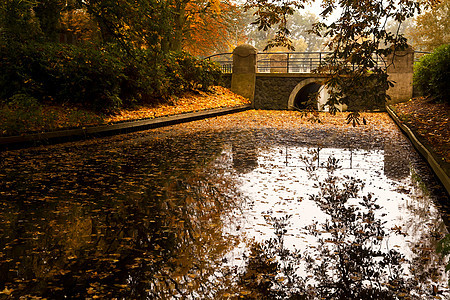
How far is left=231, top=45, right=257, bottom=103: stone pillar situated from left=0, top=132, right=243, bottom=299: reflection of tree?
18.9 meters

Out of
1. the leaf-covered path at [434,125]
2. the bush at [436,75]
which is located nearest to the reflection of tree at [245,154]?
the leaf-covered path at [434,125]

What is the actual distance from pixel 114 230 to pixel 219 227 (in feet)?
3.72

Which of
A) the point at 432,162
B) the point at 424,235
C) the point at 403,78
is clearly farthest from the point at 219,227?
the point at 403,78

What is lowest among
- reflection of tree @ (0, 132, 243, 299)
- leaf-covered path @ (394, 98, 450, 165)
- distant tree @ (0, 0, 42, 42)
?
reflection of tree @ (0, 132, 243, 299)

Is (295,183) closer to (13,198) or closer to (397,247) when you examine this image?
(397,247)

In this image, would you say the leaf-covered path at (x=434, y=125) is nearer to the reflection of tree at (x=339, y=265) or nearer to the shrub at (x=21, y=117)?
the reflection of tree at (x=339, y=265)

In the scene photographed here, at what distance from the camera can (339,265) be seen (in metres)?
3.55

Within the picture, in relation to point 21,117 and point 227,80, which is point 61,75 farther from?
point 227,80

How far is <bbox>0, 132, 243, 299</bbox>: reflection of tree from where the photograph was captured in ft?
10.6

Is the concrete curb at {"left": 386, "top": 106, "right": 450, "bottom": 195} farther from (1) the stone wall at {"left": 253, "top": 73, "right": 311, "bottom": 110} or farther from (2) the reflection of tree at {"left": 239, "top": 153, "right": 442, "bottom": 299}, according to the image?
(1) the stone wall at {"left": 253, "top": 73, "right": 311, "bottom": 110}

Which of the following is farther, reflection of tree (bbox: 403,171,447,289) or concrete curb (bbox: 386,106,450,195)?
concrete curb (bbox: 386,106,450,195)

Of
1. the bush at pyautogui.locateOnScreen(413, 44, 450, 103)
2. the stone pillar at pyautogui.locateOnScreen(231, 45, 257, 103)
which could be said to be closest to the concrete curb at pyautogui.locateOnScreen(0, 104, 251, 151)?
the bush at pyautogui.locateOnScreen(413, 44, 450, 103)

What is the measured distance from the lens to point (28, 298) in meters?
2.96

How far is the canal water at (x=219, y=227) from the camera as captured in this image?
3.21 meters
